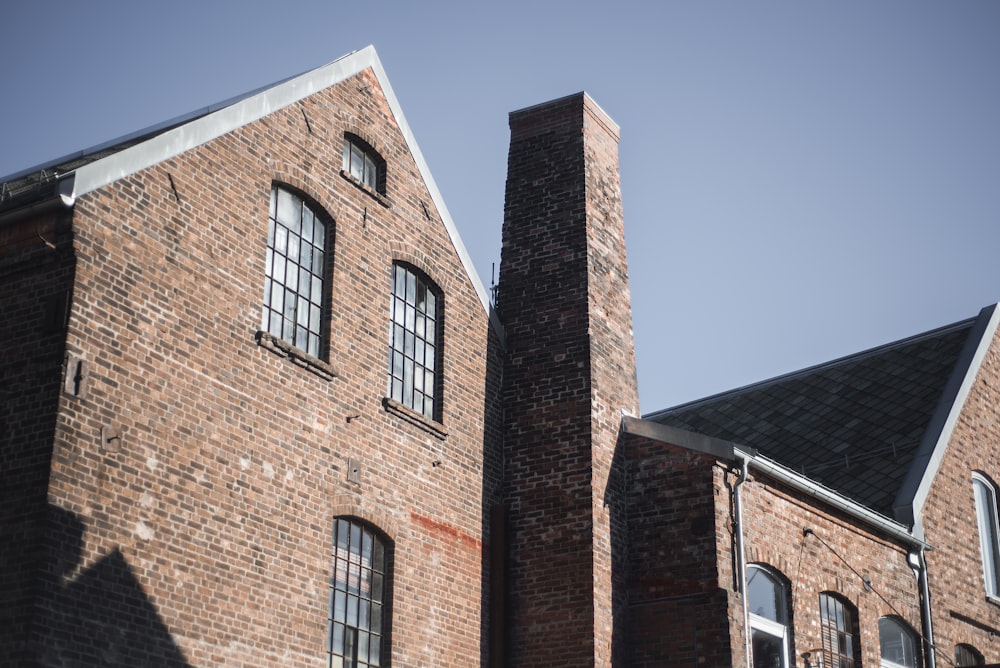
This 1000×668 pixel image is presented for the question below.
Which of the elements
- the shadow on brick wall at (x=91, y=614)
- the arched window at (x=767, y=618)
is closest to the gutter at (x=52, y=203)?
the shadow on brick wall at (x=91, y=614)

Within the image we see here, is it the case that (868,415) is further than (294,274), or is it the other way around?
(868,415)

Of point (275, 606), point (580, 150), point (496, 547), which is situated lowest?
point (275, 606)

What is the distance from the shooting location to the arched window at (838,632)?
722 inches

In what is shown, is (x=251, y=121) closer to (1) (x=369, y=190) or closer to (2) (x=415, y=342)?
(1) (x=369, y=190)

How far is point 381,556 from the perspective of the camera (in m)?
15.1

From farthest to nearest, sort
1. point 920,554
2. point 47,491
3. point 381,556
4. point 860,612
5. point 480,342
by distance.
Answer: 1. point 920,554
2. point 860,612
3. point 480,342
4. point 381,556
5. point 47,491

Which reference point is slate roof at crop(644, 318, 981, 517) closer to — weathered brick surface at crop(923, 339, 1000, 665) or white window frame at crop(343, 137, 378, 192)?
weathered brick surface at crop(923, 339, 1000, 665)

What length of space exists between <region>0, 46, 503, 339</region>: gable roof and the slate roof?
7757 mm

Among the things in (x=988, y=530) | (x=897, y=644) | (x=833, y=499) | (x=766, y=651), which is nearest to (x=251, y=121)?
(x=766, y=651)

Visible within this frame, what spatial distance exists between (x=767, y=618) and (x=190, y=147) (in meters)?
9.62

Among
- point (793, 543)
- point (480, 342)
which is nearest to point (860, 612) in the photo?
point (793, 543)

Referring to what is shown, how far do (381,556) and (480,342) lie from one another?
382 centimetres

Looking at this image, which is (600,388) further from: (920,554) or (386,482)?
(920,554)

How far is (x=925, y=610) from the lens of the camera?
67.1 ft
